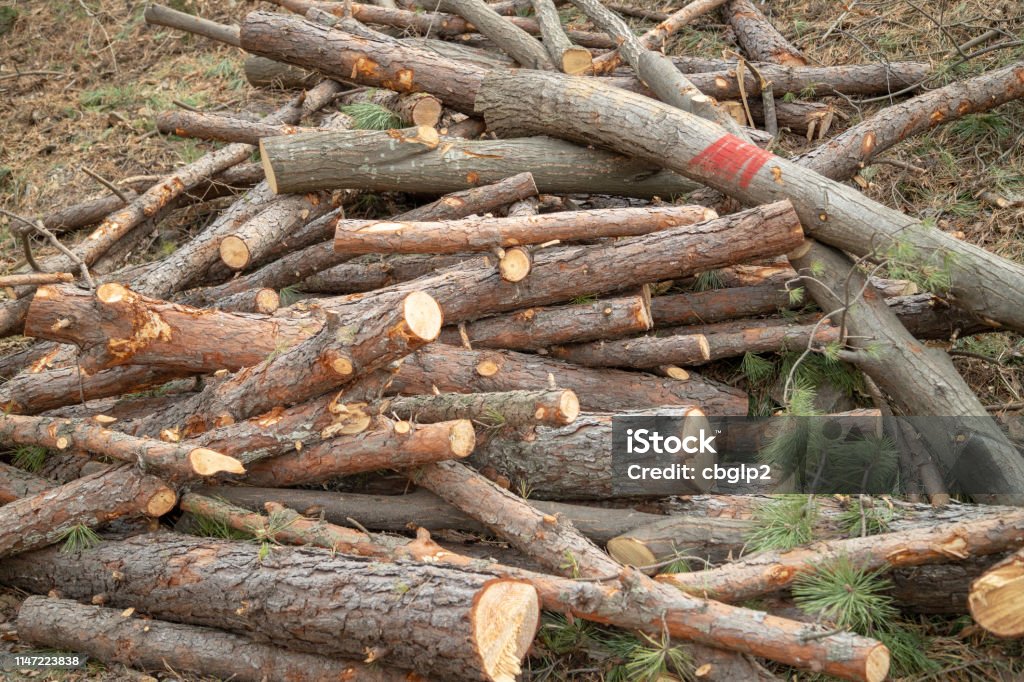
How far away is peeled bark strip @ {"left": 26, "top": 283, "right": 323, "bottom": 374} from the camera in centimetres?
441

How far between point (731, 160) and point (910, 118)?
63.5 inches

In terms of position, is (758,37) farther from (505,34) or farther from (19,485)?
(19,485)

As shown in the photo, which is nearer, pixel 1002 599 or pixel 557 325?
pixel 1002 599

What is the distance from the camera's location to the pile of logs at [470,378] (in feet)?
12.1

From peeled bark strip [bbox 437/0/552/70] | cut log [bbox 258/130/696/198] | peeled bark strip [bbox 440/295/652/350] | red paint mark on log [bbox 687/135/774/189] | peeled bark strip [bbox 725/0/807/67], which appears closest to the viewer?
peeled bark strip [bbox 440/295/652/350]

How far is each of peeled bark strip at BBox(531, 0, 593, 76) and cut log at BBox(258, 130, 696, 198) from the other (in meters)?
0.77

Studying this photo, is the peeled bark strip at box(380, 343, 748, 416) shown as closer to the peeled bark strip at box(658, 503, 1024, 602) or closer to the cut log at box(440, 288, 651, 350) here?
the cut log at box(440, 288, 651, 350)

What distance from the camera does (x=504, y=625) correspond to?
11.2 feet

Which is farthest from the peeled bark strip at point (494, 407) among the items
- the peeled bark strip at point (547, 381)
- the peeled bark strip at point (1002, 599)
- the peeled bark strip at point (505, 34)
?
the peeled bark strip at point (505, 34)

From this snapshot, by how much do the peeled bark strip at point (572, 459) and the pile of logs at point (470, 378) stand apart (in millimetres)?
18

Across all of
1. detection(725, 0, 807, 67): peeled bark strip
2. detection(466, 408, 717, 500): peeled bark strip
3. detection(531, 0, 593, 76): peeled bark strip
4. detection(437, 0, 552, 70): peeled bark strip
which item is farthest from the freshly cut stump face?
detection(725, 0, 807, 67): peeled bark strip

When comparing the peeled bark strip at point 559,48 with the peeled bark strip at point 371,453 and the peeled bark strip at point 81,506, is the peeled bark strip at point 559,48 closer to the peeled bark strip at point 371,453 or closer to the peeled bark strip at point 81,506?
the peeled bark strip at point 371,453

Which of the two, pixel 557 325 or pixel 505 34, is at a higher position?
pixel 505 34

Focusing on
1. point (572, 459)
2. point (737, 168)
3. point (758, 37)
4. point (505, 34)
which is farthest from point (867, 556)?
point (758, 37)
